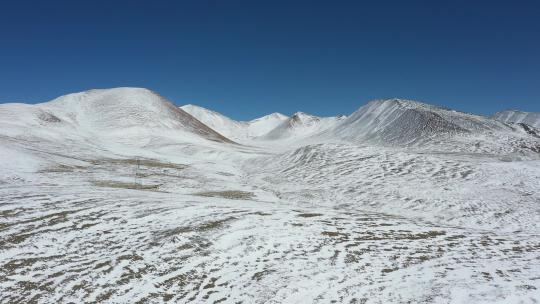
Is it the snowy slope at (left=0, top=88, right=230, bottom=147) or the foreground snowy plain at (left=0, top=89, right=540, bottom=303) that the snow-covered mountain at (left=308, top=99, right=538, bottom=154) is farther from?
the snowy slope at (left=0, top=88, right=230, bottom=147)

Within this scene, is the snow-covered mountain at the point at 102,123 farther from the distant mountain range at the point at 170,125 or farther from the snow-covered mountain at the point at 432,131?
the snow-covered mountain at the point at 432,131

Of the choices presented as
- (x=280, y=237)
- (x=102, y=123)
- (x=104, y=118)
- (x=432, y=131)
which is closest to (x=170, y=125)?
(x=102, y=123)

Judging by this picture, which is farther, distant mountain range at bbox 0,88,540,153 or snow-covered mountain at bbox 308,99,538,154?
distant mountain range at bbox 0,88,540,153

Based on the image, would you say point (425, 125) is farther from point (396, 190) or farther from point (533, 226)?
point (533, 226)

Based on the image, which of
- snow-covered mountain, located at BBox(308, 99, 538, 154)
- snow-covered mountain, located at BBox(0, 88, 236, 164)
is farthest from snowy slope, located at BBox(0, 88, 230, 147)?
snow-covered mountain, located at BBox(308, 99, 538, 154)

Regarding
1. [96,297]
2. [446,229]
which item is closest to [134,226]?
[96,297]

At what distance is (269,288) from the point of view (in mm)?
11273

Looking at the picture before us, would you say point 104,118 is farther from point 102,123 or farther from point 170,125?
point 170,125

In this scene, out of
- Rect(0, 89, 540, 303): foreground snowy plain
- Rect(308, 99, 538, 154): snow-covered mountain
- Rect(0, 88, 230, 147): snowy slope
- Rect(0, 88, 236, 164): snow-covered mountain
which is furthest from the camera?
Rect(0, 88, 230, 147): snowy slope

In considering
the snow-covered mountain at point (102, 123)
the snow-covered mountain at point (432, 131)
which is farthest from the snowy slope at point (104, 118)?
the snow-covered mountain at point (432, 131)

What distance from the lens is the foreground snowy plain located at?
36.2 feet

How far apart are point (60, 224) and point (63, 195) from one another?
20.2ft

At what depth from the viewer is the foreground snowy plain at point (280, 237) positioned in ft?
36.2

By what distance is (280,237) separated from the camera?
15461mm
